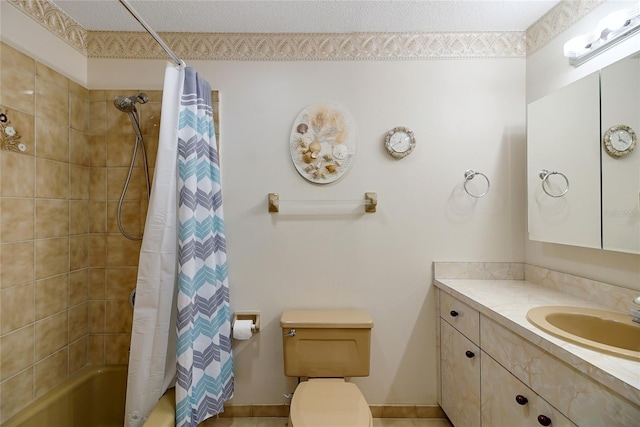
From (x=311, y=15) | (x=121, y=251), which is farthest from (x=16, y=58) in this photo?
(x=311, y=15)

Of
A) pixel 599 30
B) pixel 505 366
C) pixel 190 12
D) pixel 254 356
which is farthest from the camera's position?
pixel 254 356

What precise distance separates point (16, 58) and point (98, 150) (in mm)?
569

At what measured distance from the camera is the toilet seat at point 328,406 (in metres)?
1.23

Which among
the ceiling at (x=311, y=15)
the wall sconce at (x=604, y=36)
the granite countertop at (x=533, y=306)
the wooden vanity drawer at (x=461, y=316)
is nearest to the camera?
the granite countertop at (x=533, y=306)

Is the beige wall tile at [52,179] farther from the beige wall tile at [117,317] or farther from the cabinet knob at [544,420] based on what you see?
the cabinet knob at [544,420]

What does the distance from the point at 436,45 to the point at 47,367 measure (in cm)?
295

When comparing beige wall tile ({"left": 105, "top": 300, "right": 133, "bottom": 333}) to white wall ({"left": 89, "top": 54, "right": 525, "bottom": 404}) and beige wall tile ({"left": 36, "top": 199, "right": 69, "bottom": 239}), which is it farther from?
white wall ({"left": 89, "top": 54, "right": 525, "bottom": 404})

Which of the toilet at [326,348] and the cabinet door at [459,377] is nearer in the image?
the cabinet door at [459,377]

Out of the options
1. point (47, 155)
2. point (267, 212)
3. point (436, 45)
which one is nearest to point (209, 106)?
point (267, 212)

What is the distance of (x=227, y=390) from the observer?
1.66 meters

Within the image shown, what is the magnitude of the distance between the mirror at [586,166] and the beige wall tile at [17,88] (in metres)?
2.71

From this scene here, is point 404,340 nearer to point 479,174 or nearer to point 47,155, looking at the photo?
point 479,174

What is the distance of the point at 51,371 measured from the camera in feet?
5.05

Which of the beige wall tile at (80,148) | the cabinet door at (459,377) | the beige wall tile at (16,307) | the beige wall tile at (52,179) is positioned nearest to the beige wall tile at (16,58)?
the beige wall tile at (80,148)
